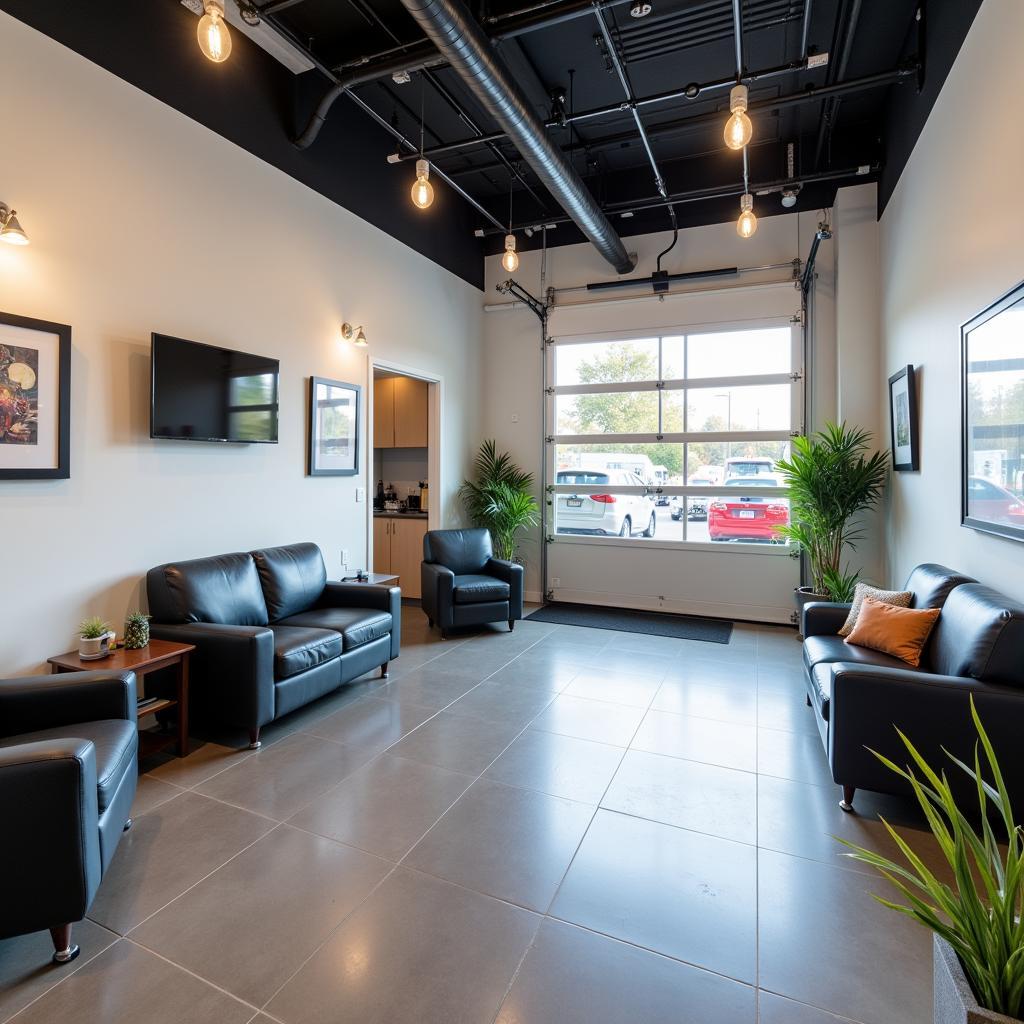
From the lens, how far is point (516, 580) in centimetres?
530

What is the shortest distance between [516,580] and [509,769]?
2608mm

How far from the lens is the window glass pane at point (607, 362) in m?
6.06

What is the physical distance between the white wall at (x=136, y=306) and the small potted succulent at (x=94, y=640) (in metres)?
0.25

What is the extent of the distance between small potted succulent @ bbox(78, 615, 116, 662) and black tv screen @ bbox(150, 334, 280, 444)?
3.46ft

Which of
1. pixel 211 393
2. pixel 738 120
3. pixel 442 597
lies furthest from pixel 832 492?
pixel 211 393

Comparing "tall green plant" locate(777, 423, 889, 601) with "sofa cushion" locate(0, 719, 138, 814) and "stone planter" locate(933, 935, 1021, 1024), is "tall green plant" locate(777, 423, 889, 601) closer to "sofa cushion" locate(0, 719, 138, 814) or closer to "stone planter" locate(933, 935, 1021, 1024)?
"stone planter" locate(933, 935, 1021, 1024)

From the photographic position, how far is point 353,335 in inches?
185

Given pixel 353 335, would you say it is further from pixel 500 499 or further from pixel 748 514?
pixel 748 514

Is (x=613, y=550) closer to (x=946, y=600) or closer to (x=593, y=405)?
(x=593, y=405)

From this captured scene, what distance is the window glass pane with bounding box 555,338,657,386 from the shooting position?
19.9 ft

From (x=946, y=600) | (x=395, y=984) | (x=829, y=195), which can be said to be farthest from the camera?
(x=829, y=195)

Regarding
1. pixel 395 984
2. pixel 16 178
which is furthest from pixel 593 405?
pixel 395 984

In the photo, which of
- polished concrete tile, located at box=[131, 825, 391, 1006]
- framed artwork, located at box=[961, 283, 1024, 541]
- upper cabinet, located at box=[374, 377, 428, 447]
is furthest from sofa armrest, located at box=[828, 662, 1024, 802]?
upper cabinet, located at box=[374, 377, 428, 447]

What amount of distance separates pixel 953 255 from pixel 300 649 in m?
4.18
